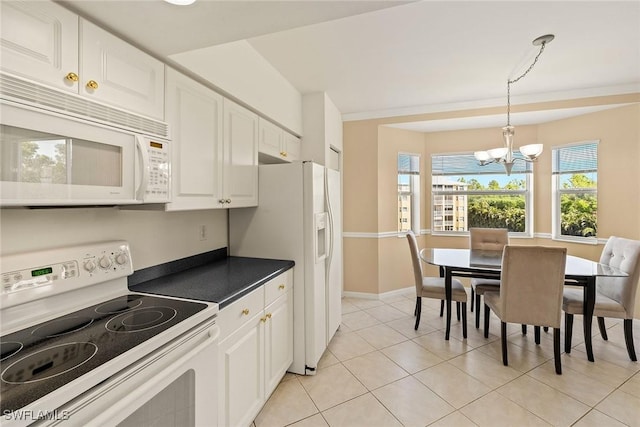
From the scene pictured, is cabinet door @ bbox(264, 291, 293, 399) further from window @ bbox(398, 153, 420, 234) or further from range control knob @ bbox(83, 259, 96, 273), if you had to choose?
window @ bbox(398, 153, 420, 234)

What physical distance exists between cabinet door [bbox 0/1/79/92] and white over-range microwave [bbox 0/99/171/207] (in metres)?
0.13

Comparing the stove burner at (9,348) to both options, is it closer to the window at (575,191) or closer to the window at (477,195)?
the window at (477,195)

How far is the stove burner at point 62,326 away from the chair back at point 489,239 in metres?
3.79

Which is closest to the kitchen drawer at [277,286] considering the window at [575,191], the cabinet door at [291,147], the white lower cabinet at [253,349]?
the white lower cabinet at [253,349]

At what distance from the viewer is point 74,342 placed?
103 cm

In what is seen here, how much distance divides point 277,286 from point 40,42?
1.66 m

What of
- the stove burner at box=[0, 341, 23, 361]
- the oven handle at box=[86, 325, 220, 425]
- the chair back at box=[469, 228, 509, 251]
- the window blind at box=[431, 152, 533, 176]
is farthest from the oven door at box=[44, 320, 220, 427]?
the window blind at box=[431, 152, 533, 176]

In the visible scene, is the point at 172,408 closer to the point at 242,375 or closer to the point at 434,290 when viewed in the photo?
the point at 242,375

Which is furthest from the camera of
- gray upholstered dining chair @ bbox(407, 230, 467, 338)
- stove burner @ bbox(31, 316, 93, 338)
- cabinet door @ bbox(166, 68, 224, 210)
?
gray upholstered dining chair @ bbox(407, 230, 467, 338)

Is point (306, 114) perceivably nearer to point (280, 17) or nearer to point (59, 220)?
point (280, 17)

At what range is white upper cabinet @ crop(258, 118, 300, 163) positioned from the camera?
8.40ft

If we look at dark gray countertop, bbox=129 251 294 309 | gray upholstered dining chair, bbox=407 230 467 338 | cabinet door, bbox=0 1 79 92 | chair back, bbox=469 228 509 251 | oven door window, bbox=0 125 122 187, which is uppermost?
cabinet door, bbox=0 1 79 92

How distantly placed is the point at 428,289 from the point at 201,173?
250cm

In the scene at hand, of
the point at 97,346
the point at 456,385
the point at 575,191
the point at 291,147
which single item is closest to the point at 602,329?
the point at 456,385
